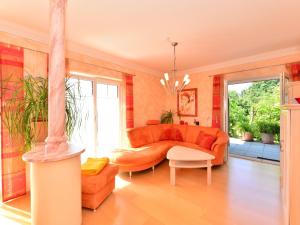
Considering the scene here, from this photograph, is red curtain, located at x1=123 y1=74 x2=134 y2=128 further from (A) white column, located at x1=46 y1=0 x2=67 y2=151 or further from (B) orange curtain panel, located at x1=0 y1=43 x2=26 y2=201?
(A) white column, located at x1=46 y1=0 x2=67 y2=151

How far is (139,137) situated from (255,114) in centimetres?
494

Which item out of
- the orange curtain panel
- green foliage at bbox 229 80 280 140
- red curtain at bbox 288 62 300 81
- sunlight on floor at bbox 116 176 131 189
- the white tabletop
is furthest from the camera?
green foliage at bbox 229 80 280 140

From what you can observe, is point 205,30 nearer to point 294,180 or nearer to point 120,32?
point 120,32

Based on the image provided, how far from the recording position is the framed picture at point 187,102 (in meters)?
4.88

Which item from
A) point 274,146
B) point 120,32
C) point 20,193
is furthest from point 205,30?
point 274,146

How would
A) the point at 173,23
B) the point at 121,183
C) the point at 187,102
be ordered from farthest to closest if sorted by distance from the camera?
the point at 187,102
the point at 121,183
the point at 173,23

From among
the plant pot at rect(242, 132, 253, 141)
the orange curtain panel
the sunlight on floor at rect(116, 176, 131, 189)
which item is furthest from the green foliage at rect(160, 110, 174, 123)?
the orange curtain panel

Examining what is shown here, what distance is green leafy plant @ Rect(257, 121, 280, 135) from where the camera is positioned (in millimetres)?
5815

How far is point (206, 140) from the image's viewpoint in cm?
392

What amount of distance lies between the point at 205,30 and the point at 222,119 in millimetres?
2514

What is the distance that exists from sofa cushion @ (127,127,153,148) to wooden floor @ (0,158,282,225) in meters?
0.87

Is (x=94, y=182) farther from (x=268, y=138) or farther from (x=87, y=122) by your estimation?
(x=268, y=138)

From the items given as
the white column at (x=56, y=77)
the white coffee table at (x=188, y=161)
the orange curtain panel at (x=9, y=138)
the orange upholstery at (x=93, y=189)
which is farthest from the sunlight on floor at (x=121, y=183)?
the white column at (x=56, y=77)

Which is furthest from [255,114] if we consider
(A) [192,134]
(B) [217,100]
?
(A) [192,134]
